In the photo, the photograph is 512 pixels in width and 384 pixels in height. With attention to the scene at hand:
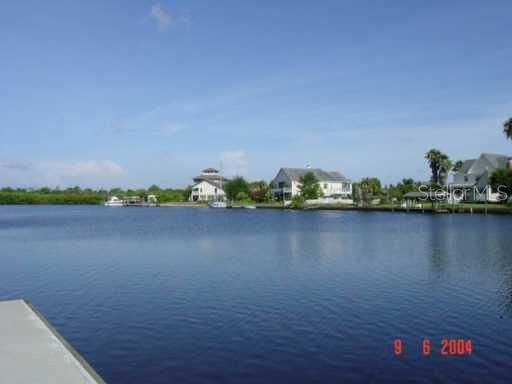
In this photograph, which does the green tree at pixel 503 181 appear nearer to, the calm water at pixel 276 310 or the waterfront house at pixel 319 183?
the waterfront house at pixel 319 183

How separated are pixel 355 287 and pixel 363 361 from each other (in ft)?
27.3

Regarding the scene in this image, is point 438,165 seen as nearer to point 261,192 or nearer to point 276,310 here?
point 261,192

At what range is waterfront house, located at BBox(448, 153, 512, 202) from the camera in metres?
82.8

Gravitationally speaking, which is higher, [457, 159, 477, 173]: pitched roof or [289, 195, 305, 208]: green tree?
[457, 159, 477, 173]: pitched roof

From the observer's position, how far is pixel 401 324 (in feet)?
46.7

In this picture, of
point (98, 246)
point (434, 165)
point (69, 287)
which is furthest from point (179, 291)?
point (434, 165)

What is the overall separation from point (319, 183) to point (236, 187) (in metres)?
27.7

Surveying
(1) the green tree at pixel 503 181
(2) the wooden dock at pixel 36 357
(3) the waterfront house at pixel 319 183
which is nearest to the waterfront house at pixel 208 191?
(3) the waterfront house at pixel 319 183

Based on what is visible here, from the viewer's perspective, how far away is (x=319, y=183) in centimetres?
11506

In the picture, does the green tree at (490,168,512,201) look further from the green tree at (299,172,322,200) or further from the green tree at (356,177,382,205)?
the green tree at (299,172,322,200)

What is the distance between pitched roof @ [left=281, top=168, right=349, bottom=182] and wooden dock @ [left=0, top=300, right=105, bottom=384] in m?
106

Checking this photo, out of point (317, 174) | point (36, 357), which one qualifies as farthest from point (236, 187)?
point (36, 357)

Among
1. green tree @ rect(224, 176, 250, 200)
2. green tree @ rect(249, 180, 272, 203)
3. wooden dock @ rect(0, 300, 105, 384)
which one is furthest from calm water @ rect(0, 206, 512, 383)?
green tree @ rect(224, 176, 250, 200)

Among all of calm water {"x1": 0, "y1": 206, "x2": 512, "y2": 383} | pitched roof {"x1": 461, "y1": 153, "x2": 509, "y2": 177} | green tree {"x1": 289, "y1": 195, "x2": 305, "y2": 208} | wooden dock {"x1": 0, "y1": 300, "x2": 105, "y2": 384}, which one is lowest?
calm water {"x1": 0, "y1": 206, "x2": 512, "y2": 383}
